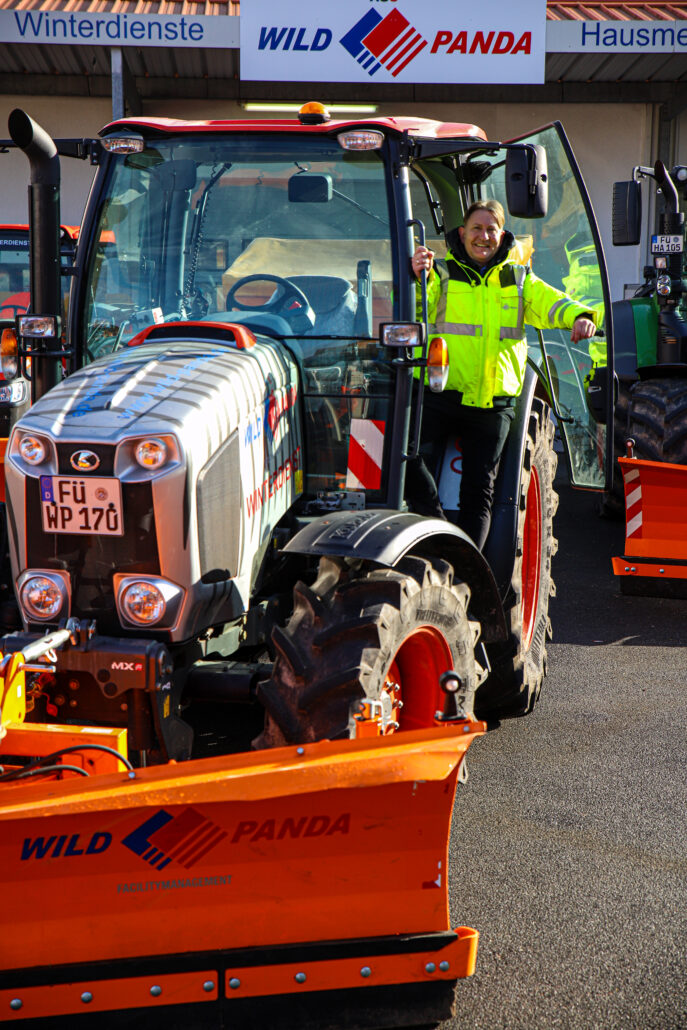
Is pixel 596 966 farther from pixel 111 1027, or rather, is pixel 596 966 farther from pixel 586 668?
pixel 586 668

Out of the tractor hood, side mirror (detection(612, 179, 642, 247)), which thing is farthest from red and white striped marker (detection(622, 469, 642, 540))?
the tractor hood

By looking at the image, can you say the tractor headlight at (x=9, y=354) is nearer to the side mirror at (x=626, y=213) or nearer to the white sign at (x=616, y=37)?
the side mirror at (x=626, y=213)

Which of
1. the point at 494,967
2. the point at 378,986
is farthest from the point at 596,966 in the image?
the point at 378,986

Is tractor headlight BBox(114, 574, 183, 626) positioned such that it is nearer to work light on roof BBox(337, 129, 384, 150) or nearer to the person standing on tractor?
the person standing on tractor

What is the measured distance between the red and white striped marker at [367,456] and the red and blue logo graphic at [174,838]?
1.72 m

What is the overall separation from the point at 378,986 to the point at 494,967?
0.61 metres

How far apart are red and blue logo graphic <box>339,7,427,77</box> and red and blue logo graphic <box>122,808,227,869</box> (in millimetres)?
12173

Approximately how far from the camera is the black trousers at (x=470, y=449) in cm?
408

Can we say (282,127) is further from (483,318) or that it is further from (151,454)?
(151,454)

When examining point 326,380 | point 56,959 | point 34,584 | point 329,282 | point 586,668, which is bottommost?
point 586,668

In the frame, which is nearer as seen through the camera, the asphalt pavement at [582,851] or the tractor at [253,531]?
the tractor at [253,531]

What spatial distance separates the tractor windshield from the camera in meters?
3.73

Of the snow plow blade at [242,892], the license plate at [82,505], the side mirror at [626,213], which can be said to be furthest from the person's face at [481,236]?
the snow plow blade at [242,892]

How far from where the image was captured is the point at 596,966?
2.84 m
